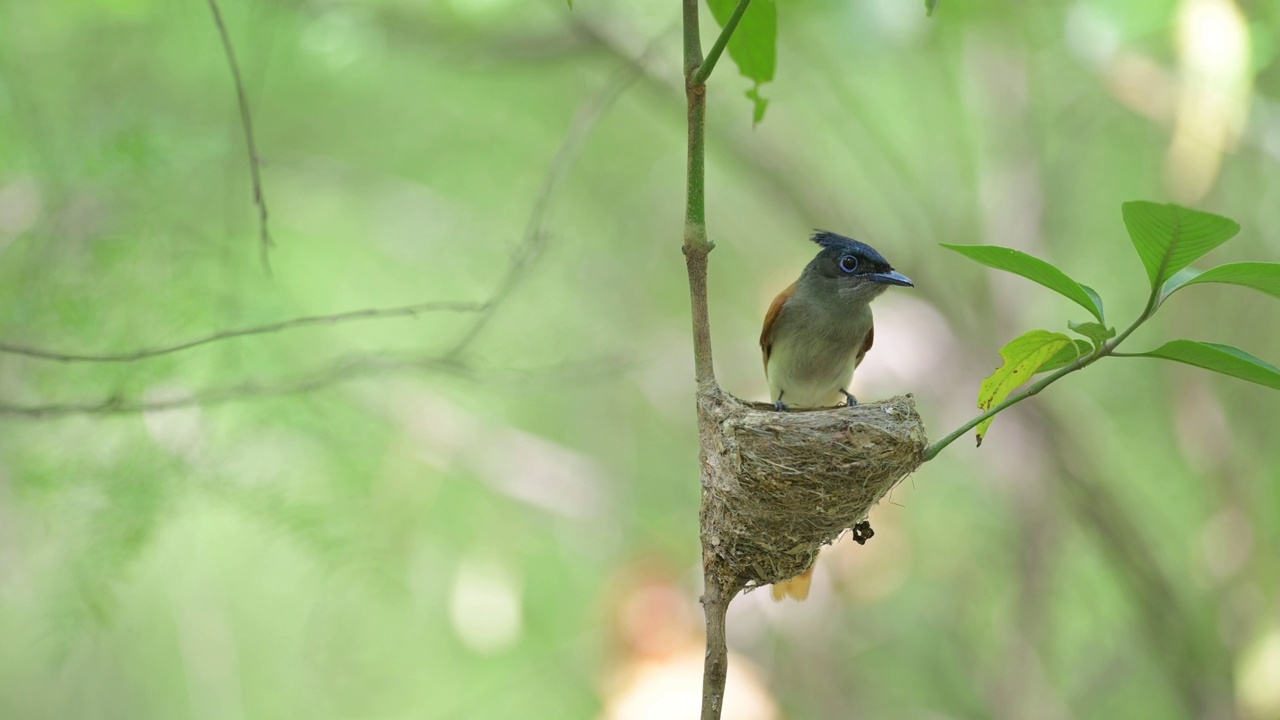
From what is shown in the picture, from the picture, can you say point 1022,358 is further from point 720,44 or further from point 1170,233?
point 720,44

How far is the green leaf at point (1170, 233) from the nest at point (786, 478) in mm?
730

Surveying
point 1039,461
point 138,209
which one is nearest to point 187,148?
point 138,209

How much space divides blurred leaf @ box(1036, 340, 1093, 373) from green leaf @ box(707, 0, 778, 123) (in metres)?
0.74

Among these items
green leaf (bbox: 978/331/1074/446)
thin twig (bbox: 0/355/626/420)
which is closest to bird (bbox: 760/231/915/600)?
thin twig (bbox: 0/355/626/420)

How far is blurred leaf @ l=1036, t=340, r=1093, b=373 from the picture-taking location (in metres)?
1.72

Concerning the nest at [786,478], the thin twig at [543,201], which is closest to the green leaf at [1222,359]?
the nest at [786,478]

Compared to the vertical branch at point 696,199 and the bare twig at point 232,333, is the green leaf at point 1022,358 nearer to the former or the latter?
the vertical branch at point 696,199

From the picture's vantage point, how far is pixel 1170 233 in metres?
1.40

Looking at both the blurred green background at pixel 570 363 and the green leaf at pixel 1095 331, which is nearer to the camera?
the green leaf at pixel 1095 331

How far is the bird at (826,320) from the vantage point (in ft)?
12.2

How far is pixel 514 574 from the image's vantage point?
6.43 meters

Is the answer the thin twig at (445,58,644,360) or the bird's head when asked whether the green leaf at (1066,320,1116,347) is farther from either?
the bird's head

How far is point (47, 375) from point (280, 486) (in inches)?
43.8

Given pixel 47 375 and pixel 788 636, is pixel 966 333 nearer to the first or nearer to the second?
pixel 788 636
